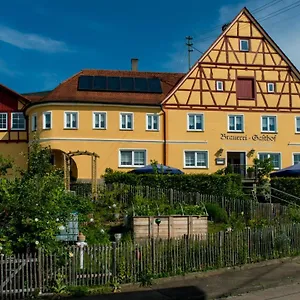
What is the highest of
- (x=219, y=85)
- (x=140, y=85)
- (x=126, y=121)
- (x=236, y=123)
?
(x=140, y=85)

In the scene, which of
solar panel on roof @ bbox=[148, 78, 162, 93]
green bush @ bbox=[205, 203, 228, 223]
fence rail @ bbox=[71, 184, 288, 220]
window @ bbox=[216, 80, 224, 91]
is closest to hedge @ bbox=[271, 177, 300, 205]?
fence rail @ bbox=[71, 184, 288, 220]

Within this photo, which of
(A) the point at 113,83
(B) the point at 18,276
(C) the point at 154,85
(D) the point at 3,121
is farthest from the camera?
(D) the point at 3,121

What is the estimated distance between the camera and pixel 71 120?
34000 millimetres

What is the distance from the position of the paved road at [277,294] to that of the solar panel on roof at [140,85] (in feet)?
83.7

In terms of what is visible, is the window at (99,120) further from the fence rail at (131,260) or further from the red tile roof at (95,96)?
the fence rail at (131,260)

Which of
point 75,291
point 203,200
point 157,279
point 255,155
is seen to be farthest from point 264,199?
point 75,291

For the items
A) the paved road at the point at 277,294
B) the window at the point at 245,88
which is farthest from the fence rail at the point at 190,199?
the window at the point at 245,88

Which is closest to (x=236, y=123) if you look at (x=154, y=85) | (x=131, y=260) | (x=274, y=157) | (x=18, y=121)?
(x=274, y=157)

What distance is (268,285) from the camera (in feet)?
39.9

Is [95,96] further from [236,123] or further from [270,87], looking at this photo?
[270,87]

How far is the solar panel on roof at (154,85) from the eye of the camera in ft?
119

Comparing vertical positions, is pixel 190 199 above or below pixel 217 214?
above

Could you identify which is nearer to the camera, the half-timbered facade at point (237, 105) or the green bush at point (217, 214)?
the green bush at point (217, 214)

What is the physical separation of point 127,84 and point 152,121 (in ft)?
11.9
